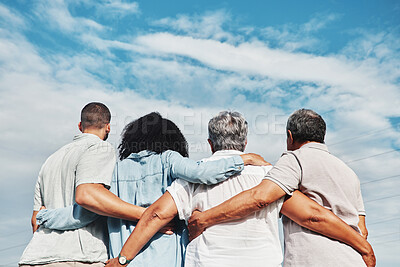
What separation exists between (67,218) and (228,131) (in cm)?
178

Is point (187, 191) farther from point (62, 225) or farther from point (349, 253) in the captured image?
point (349, 253)

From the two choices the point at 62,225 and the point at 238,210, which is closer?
the point at 238,210

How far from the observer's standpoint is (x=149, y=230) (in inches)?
163

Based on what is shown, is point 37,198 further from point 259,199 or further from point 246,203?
point 259,199

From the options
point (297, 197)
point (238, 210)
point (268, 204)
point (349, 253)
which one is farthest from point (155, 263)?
point (349, 253)

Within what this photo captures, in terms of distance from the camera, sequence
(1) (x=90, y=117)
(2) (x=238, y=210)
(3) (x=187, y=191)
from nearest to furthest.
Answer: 1. (2) (x=238, y=210)
2. (3) (x=187, y=191)
3. (1) (x=90, y=117)

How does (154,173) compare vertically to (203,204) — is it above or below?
above

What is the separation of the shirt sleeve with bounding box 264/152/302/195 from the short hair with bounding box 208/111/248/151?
45cm

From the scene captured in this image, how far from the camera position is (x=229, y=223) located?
4090mm

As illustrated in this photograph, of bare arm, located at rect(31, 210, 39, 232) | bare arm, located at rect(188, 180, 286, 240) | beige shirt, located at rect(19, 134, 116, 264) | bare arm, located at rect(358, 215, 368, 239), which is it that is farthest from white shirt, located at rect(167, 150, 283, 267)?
bare arm, located at rect(31, 210, 39, 232)

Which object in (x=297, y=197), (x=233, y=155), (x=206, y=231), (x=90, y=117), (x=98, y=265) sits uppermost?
(x=90, y=117)

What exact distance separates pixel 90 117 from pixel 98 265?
1.54 meters

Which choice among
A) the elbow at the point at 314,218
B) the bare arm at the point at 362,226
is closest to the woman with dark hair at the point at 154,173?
the elbow at the point at 314,218


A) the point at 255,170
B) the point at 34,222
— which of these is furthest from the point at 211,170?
the point at 34,222
